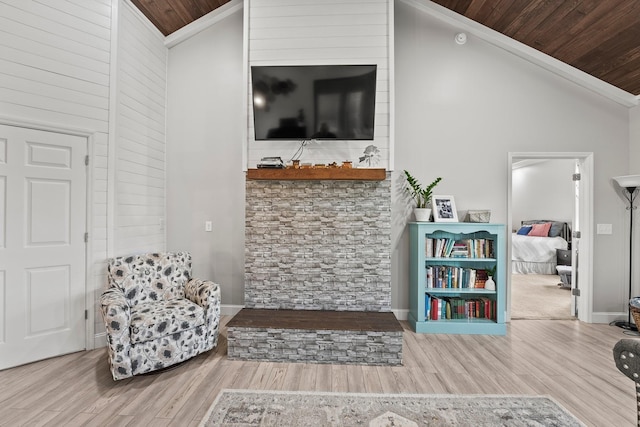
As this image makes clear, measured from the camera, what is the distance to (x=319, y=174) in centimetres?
309

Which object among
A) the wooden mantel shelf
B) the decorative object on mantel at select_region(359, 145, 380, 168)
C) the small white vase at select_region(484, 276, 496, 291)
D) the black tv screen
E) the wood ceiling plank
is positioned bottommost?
the small white vase at select_region(484, 276, 496, 291)

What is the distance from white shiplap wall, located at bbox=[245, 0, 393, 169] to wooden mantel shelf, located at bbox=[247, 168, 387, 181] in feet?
0.95

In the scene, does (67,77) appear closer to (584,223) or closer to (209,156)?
(209,156)

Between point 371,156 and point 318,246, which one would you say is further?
point 318,246

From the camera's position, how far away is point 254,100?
319 centimetres

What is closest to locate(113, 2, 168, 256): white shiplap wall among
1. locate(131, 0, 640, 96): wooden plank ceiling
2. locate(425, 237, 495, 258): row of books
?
locate(131, 0, 640, 96): wooden plank ceiling

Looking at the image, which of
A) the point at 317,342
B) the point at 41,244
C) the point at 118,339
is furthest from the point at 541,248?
the point at 41,244

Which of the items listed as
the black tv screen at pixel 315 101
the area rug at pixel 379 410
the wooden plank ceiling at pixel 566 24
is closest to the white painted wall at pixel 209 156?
the wooden plank ceiling at pixel 566 24

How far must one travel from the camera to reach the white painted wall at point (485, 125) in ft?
12.4

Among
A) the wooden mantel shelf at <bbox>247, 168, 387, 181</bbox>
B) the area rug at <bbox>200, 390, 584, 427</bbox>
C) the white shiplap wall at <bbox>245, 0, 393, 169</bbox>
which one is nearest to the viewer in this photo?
the area rug at <bbox>200, 390, 584, 427</bbox>

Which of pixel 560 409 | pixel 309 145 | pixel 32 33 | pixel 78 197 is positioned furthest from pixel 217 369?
pixel 32 33

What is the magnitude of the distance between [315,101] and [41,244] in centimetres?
277

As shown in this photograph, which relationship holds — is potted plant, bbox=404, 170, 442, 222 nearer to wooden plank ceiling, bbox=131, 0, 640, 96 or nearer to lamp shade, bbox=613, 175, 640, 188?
wooden plank ceiling, bbox=131, 0, 640, 96

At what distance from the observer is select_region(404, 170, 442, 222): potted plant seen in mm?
3576
